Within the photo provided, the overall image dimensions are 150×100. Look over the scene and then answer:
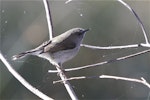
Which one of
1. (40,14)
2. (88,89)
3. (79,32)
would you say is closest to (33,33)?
(40,14)

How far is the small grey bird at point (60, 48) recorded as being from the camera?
189cm

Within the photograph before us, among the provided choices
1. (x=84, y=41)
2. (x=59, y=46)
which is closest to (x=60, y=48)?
(x=59, y=46)

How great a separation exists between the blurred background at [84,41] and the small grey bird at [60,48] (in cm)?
106

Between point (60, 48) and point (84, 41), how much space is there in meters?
1.37

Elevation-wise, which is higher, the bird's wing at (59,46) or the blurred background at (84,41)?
the bird's wing at (59,46)

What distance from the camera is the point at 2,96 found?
3529mm

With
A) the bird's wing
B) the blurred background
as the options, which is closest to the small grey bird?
the bird's wing

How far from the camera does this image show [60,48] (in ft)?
6.52

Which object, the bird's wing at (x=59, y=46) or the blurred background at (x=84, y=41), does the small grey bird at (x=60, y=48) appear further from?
the blurred background at (x=84, y=41)

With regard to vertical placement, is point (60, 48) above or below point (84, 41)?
above

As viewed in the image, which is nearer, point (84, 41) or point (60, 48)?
point (60, 48)

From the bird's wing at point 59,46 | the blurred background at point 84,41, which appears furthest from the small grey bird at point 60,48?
the blurred background at point 84,41

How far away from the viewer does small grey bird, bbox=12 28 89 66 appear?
1893mm

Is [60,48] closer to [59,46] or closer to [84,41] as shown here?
[59,46]
